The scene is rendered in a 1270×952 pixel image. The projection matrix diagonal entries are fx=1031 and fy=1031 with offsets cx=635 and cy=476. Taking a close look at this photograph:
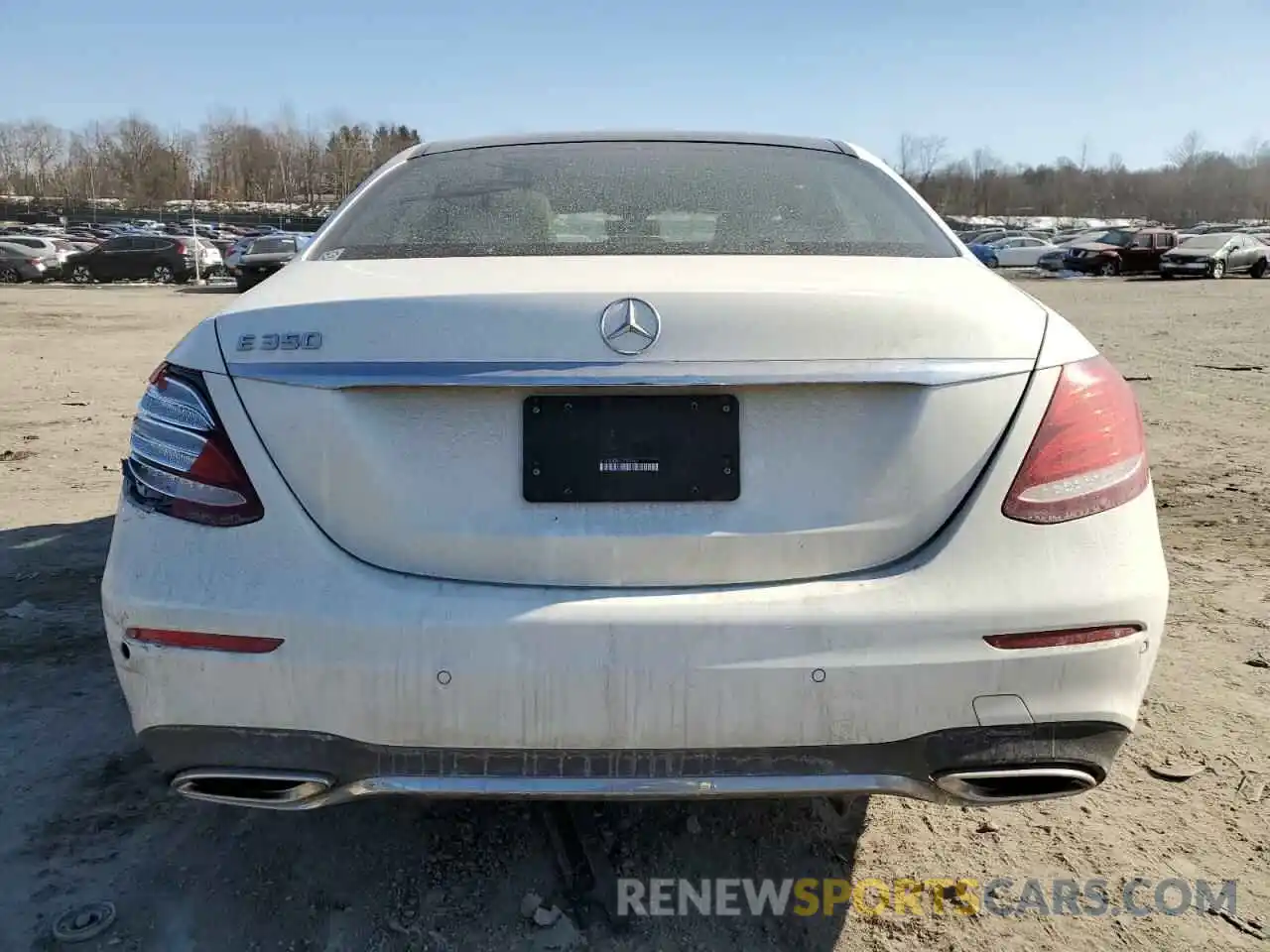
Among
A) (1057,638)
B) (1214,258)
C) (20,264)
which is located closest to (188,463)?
(1057,638)

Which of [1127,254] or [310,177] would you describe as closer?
[1127,254]

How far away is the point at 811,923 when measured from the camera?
2244 mm

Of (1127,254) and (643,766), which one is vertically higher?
(1127,254)

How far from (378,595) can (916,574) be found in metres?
0.93

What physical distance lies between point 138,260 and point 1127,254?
3486cm

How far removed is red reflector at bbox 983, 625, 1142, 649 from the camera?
70.0 inches

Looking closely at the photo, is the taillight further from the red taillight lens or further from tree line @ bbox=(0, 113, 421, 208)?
tree line @ bbox=(0, 113, 421, 208)

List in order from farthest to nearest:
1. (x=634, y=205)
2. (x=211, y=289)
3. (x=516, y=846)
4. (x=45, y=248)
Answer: (x=45, y=248), (x=211, y=289), (x=634, y=205), (x=516, y=846)

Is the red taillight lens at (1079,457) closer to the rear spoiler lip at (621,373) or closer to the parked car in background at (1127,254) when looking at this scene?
the rear spoiler lip at (621,373)

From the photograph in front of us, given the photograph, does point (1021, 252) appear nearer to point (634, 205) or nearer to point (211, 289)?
point (211, 289)

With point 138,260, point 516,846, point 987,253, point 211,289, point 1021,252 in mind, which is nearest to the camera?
point 516,846

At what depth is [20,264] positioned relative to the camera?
35.0m

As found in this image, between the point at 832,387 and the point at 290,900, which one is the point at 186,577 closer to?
the point at 290,900

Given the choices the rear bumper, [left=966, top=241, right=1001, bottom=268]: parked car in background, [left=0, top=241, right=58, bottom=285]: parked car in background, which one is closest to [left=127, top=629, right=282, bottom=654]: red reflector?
the rear bumper
